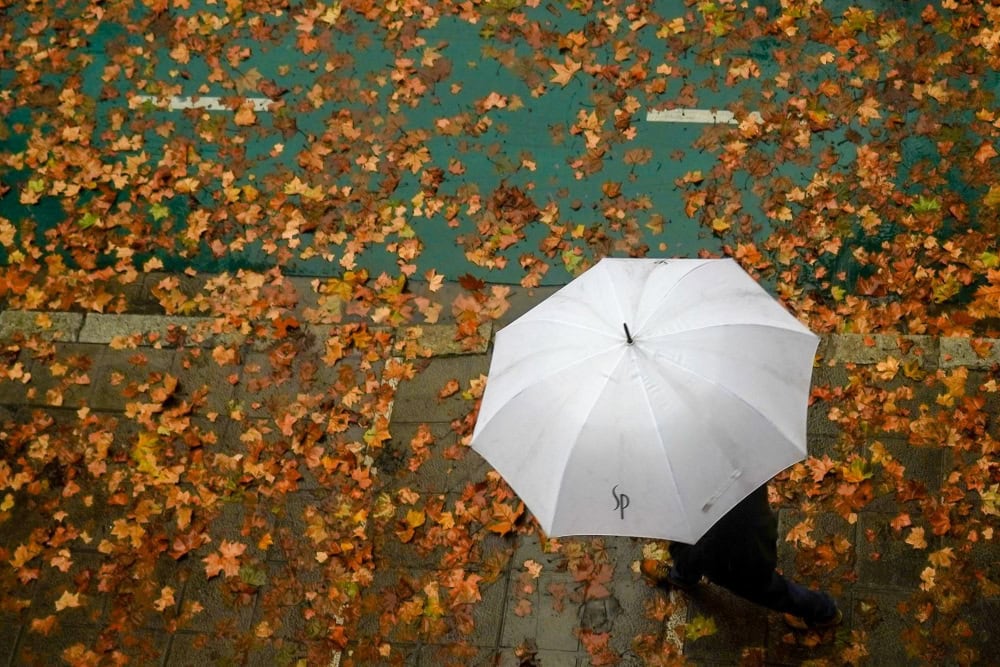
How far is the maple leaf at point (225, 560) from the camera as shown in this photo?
5.75 meters

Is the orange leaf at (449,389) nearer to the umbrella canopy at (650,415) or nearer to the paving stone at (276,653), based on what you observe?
the paving stone at (276,653)

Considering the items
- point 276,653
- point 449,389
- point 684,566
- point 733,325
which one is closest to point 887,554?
point 684,566

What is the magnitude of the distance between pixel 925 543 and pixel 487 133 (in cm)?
448

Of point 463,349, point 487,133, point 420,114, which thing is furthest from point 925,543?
point 420,114

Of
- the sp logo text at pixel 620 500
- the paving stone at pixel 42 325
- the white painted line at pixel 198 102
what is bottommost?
the paving stone at pixel 42 325

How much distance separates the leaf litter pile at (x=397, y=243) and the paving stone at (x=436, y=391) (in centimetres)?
7

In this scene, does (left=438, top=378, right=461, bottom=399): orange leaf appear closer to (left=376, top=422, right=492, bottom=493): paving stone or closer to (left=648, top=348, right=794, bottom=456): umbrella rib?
(left=376, top=422, right=492, bottom=493): paving stone

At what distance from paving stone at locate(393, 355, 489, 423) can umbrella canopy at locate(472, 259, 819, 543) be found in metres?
2.30

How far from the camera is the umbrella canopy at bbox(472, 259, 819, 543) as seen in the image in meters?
3.51

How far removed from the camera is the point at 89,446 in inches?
251

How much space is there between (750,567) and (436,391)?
2.58 meters

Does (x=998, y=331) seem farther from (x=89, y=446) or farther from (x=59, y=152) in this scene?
(x=59, y=152)

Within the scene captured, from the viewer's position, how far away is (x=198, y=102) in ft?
26.8

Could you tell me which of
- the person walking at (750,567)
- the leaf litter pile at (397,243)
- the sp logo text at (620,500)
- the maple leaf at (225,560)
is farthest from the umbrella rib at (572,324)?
the maple leaf at (225,560)
